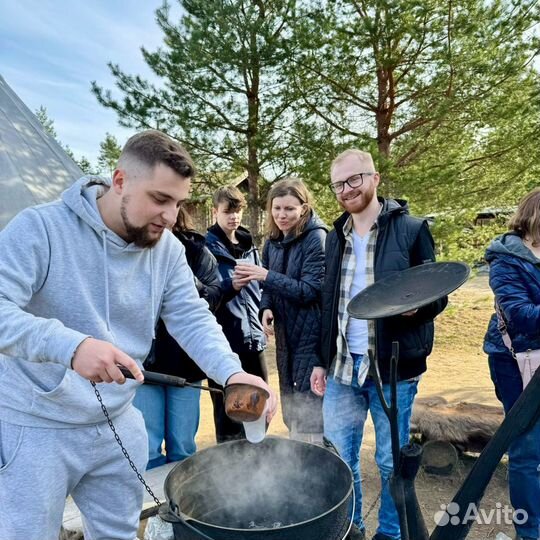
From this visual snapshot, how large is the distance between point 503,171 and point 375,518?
6130 millimetres

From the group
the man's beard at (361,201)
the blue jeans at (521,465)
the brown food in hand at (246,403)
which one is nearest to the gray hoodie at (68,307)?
the brown food in hand at (246,403)

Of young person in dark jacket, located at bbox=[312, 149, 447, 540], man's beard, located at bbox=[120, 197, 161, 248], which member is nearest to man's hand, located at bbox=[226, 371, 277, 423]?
man's beard, located at bbox=[120, 197, 161, 248]

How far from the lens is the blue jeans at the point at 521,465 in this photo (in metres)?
2.39

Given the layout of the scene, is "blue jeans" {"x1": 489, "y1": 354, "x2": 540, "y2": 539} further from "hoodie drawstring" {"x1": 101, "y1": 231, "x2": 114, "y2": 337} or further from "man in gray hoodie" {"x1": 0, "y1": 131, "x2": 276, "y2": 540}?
"hoodie drawstring" {"x1": 101, "y1": 231, "x2": 114, "y2": 337}

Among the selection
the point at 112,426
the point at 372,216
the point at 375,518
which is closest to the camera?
the point at 112,426

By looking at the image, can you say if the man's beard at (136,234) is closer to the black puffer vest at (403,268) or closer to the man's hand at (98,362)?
the man's hand at (98,362)

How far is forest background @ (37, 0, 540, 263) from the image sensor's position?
632cm

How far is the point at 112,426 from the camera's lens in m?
1.47

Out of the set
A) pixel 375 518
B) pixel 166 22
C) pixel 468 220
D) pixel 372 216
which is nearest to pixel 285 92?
pixel 166 22

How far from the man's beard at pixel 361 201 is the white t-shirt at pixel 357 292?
14 centimetres

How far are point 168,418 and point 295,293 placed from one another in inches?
41.3

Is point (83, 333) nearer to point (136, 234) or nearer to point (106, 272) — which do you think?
point (106, 272)

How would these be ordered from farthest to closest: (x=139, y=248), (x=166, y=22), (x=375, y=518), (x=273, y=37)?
(x=166, y=22)
(x=273, y=37)
(x=375, y=518)
(x=139, y=248)

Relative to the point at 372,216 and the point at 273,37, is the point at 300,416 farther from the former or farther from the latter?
the point at 273,37
